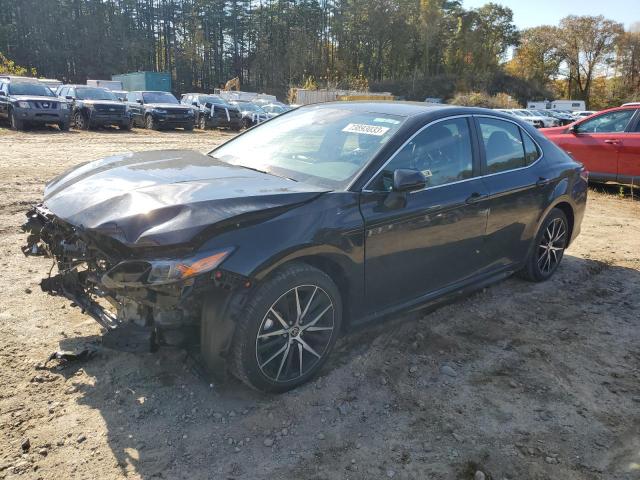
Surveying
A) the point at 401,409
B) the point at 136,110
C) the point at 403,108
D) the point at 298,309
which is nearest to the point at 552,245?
the point at 403,108

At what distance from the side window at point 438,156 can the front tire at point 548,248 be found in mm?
1396

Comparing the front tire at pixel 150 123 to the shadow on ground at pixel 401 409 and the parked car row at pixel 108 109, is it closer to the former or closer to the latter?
the parked car row at pixel 108 109

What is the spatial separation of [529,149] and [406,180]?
2102 millimetres

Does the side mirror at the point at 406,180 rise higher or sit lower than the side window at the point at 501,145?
lower

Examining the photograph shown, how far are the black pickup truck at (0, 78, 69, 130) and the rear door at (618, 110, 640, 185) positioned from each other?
17.1m

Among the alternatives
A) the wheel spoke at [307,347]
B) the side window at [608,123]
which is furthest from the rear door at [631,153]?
the wheel spoke at [307,347]

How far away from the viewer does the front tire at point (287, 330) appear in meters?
2.88

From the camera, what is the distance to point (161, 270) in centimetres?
266

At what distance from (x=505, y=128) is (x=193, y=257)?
313 cm

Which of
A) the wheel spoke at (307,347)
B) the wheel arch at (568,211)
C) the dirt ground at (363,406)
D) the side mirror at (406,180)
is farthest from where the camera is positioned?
the wheel arch at (568,211)

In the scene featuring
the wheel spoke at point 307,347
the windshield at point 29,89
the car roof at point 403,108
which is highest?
the windshield at point 29,89

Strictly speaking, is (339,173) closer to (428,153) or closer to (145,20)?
(428,153)

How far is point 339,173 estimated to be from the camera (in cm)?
347

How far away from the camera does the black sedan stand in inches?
109
